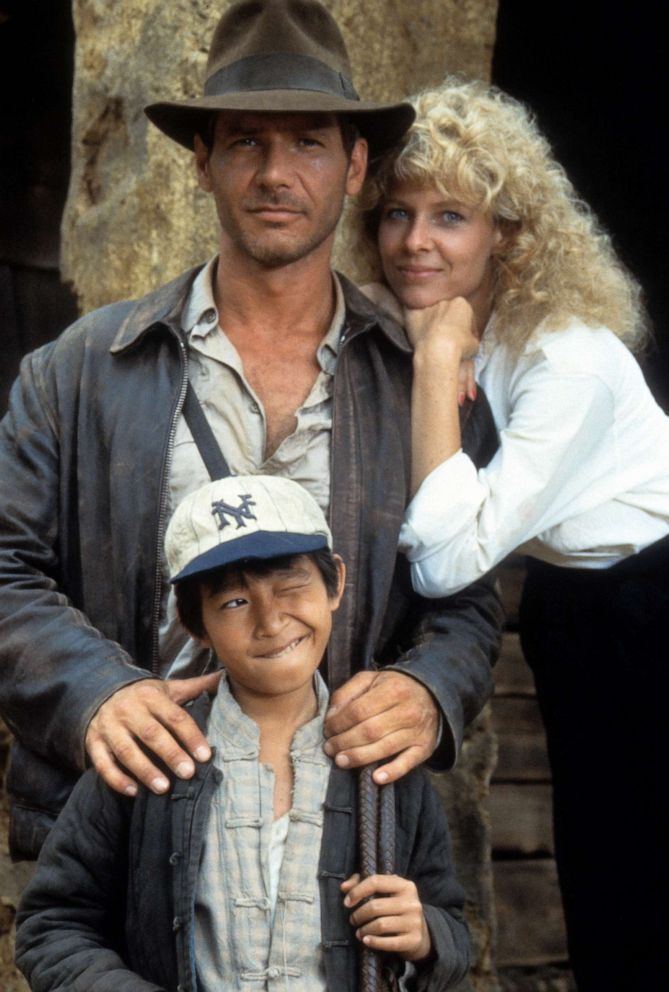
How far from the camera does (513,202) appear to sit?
348 cm

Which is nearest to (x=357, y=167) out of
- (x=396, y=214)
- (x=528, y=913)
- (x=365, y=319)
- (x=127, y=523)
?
(x=396, y=214)

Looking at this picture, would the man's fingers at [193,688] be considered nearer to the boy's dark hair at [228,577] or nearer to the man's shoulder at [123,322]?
the boy's dark hair at [228,577]

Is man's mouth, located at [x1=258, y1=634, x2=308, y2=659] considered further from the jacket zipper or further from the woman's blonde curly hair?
the woman's blonde curly hair

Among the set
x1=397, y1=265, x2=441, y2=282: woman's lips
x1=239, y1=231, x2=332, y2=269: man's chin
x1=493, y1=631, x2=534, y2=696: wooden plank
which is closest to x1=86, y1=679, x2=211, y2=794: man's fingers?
x1=239, y1=231, x2=332, y2=269: man's chin

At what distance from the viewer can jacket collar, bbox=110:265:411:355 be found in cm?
321

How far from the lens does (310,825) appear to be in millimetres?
2699

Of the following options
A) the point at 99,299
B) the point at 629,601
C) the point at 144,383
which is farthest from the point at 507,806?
the point at 144,383

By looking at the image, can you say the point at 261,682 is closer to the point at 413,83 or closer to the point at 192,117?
the point at 192,117

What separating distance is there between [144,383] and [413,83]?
1.30m

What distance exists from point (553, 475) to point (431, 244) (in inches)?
21.0

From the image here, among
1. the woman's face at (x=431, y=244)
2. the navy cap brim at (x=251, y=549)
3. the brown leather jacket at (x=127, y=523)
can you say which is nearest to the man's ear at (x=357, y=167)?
the woman's face at (x=431, y=244)

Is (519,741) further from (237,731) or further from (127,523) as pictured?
(237,731)

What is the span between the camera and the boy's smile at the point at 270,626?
265 centimetres

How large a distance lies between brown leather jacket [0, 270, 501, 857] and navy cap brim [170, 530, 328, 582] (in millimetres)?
417
